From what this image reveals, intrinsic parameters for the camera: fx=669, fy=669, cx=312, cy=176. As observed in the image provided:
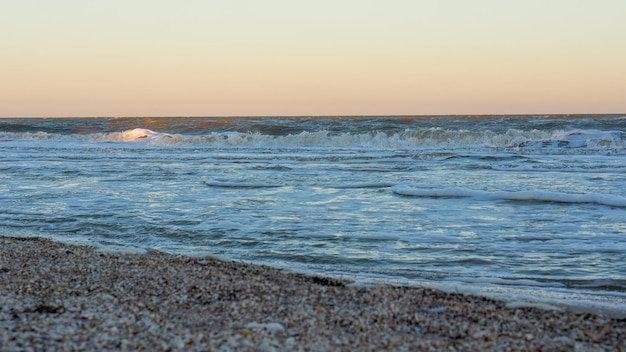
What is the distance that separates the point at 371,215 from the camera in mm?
8281

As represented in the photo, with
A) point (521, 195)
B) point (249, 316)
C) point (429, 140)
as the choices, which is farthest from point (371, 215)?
point (429, 140)

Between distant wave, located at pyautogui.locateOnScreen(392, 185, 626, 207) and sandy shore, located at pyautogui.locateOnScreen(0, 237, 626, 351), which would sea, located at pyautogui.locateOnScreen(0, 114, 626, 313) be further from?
sandy shore, located at pyautogui.locateOnScreen(0, 237, 626, 351)

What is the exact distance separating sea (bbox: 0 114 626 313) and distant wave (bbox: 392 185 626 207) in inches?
1.0

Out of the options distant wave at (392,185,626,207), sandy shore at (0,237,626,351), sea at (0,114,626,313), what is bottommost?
sea at (0,114,626,313)

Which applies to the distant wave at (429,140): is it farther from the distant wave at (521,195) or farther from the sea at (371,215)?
the distant wave at (521,195)

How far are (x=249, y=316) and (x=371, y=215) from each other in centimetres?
467

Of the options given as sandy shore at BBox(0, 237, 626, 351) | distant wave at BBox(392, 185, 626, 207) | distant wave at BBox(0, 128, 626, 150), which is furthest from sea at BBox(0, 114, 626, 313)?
distant wave at BBox(0, 128, 626, 150)

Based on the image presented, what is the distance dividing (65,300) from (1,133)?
3540 cm

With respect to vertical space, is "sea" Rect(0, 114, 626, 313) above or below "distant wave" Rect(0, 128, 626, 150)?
below

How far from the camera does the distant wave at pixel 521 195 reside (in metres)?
9.17

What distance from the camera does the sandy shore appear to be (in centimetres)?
325

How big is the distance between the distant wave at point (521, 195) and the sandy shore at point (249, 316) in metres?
5.38

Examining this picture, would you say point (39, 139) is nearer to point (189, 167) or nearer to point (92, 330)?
point (189, 167)

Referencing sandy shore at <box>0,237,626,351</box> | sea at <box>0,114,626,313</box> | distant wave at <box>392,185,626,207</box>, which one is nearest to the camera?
sandy shore at <box>0,237,626,351</box>
